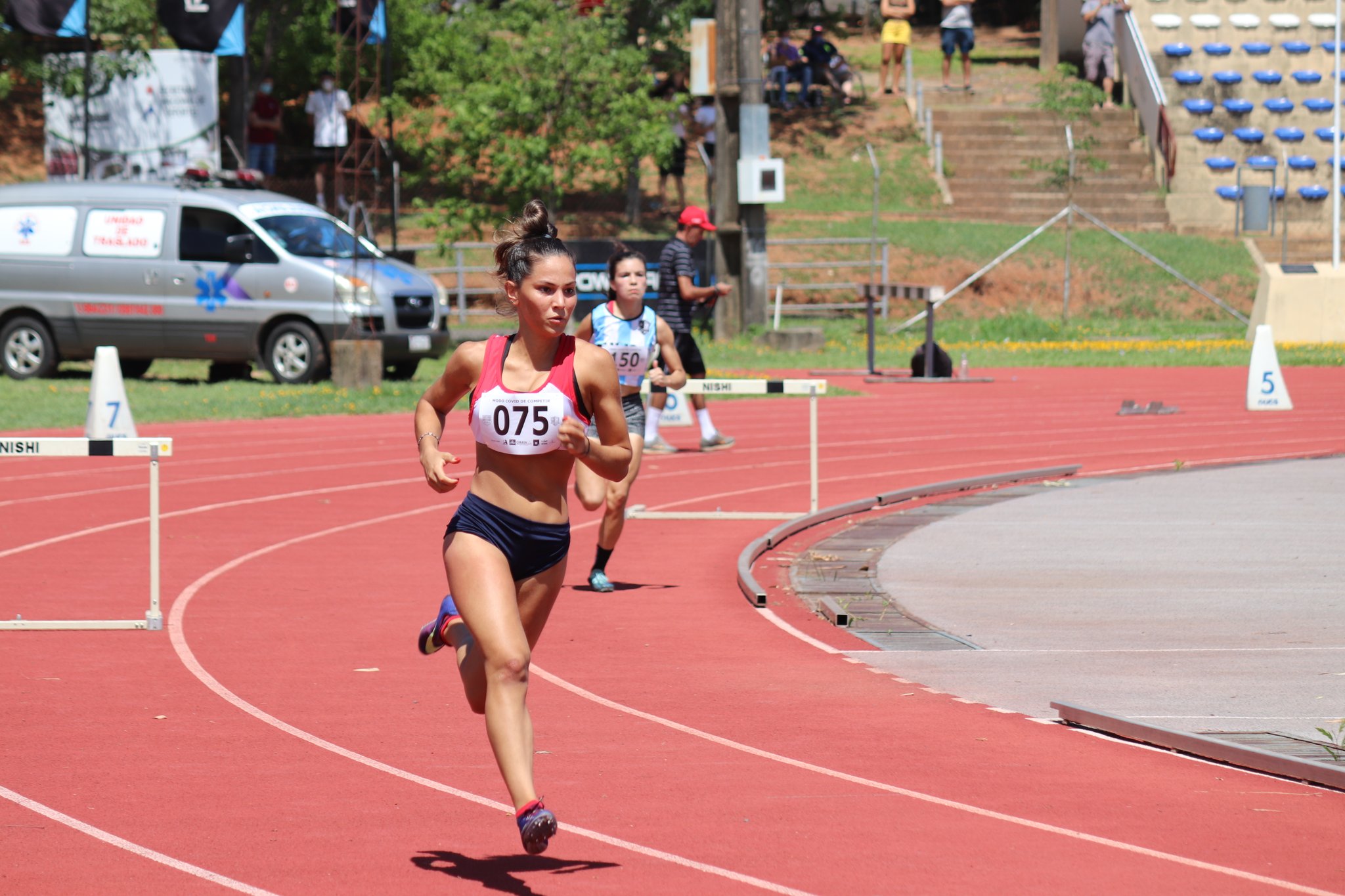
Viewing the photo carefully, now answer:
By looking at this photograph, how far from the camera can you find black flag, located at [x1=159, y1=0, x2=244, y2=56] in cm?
2977

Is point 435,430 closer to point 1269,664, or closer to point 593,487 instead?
point 593,487

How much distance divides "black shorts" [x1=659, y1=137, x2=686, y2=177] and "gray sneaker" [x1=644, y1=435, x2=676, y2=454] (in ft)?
61.1

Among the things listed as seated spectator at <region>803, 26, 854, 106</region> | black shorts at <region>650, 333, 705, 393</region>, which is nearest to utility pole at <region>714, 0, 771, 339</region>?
seated spectator at <region>803, 26, 854, 106</region>

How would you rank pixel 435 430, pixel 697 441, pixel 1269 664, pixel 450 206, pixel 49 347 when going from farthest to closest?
pixel 450 206 < pixel 49 347 < pixel 697 441 < pixel 1269 664 < pixel 435 430

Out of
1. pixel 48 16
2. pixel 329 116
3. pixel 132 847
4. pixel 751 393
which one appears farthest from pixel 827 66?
pixel 132 847

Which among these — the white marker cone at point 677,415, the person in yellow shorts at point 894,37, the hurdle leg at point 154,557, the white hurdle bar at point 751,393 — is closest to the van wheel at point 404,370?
the white marker cone at point 677,415

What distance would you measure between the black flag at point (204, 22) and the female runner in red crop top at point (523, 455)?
26.0 meters

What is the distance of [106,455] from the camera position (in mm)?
8977

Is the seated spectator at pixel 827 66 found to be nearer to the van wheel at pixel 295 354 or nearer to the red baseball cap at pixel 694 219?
the van wheel at pixel 295 354

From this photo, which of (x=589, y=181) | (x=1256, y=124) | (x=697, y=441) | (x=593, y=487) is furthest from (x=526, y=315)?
(x=1256, y=124)

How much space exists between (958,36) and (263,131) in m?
16.9

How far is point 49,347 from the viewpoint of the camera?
23453mm

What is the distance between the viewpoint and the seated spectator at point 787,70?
139 feet

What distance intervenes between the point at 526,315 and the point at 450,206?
93.1 feet
